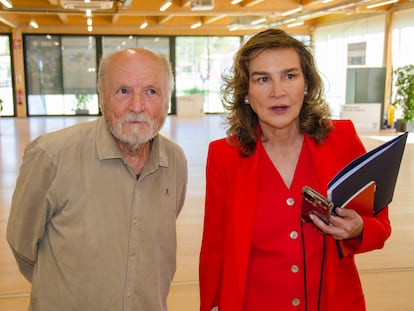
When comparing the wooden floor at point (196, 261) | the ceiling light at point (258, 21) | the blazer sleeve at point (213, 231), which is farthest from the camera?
the ceiling light at point (258, 21)

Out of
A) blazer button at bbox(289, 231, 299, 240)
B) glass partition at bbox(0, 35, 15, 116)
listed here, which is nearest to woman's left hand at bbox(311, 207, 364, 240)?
blazer button at bbox(289, 231, 299, 240)

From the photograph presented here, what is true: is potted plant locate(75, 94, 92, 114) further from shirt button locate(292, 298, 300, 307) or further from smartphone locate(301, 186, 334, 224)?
smartphone locate(301, 186, 334, 224)

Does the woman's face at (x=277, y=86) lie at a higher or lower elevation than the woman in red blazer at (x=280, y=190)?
higher

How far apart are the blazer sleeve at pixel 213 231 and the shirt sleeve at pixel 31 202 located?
0.66m

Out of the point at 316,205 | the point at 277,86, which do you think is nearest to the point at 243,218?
the point at 316,205

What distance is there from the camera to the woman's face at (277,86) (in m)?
1.97

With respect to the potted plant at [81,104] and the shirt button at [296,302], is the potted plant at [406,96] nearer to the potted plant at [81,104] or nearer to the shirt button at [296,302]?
the potted plant at [81,104]

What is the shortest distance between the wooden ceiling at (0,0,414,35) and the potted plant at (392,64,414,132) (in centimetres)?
235

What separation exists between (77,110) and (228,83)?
71.5 ft

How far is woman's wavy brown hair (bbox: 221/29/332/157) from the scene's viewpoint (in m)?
2.04

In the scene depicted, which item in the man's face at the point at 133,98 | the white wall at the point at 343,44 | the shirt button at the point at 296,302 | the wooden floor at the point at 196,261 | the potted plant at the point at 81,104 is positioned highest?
the white wall at the point at 343,44

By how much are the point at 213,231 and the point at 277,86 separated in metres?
0.68

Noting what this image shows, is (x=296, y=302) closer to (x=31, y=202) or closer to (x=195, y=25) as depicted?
(x=31, y=202)

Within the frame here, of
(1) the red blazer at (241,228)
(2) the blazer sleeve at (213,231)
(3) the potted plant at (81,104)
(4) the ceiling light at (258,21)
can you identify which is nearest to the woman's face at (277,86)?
(1) the red blazer at (241,228)
